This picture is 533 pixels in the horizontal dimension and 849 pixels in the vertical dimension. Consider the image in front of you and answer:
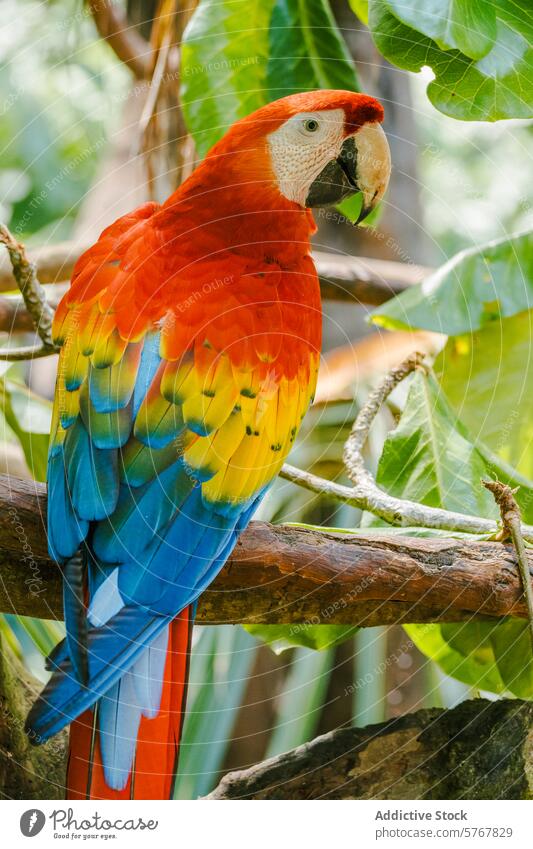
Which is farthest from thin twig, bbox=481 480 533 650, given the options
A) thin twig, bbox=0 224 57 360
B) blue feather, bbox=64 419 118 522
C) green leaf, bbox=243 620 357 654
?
thin twig, bbox=0 224 57 360

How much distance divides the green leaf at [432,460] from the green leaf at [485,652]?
0.11m

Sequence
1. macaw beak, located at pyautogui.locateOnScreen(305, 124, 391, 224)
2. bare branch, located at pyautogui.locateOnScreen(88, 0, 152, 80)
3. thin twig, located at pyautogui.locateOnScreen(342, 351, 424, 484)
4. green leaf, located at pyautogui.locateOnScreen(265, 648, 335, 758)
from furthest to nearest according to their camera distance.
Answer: bare branch, located at pyautogui.locateOnScreen(88, 0, 152, 80)
green leaf, located at pyautogui.locateOnScreen(265, 648, 335, 758)
thin twig, located at pyautogui.locateOnScreen(342, 351, 424, 484)
macaw beak, located at pyautogui.locateOnScreen(305, 124, 391, 224)

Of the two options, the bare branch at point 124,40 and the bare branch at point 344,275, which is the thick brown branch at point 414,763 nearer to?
the bare branch at point 344,275

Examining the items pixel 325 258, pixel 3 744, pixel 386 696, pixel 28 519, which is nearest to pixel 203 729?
pixel 386 696

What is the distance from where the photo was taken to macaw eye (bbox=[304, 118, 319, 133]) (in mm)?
500

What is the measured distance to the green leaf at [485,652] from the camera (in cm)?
57

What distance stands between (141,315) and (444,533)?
9.9 inches

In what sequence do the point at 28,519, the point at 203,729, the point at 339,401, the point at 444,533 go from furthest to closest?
the point at 339,401 → the point at 203,729 → the point at 444,533 → the point at 28,519

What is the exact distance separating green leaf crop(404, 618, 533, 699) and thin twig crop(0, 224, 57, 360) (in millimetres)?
367

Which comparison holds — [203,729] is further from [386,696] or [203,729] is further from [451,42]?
[451,42]

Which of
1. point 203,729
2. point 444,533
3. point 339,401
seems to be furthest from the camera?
point 339,401

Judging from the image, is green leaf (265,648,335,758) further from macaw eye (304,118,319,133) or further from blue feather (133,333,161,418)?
macaw eye (304,118,319,133)

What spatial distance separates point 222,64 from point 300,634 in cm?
50

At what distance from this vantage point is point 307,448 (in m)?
0.94
